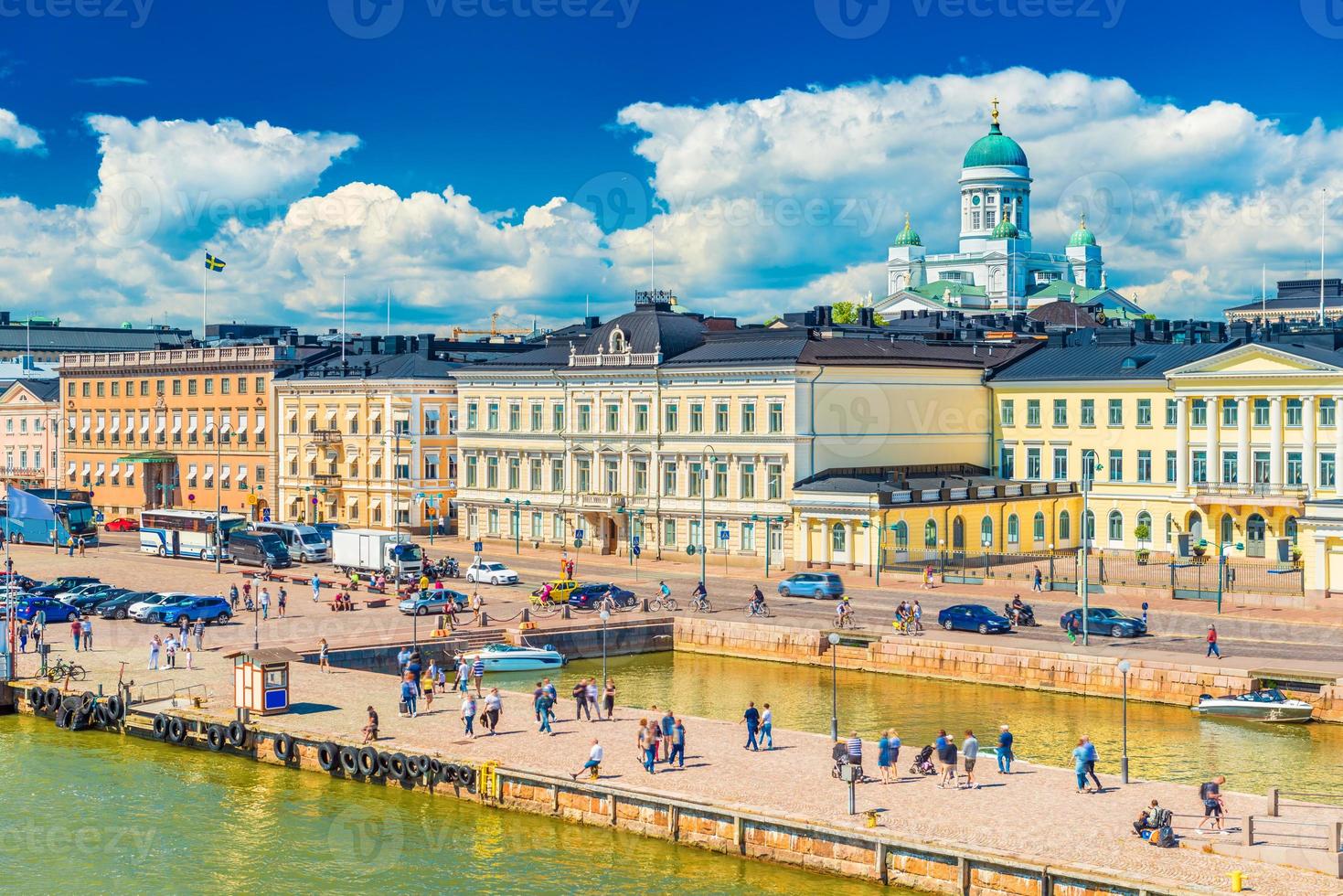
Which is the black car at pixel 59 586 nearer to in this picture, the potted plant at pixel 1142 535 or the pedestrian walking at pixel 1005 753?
the pedestrian walking at pixel 1005 753

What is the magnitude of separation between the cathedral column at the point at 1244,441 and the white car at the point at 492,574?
129ft

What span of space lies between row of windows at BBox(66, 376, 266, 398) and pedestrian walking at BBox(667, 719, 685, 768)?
83.5 metres

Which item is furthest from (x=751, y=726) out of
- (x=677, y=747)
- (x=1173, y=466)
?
(x=1173, y=466)

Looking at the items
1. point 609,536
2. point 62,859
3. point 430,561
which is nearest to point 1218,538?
point 609,536

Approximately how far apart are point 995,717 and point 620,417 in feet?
148

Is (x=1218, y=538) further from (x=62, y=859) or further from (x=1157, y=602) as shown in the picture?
(x=62, y=859)

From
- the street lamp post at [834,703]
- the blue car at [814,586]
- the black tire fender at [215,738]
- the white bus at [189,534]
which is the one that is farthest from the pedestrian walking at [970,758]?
the white bus at [189,534]

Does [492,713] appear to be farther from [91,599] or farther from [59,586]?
[59,586]

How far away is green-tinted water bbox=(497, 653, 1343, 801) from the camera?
49.2 m

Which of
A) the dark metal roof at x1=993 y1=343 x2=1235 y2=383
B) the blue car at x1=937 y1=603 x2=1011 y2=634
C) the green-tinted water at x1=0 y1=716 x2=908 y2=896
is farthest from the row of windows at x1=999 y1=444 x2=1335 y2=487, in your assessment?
the green-tinted water at x1=0 y1=716 x2=908 y2=896

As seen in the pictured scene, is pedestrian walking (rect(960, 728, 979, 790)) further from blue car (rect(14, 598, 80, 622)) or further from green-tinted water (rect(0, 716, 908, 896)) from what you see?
blue car (rect(14, 598, 80, 622))

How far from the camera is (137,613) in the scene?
73.4 meters

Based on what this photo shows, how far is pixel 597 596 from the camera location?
76.0 meters

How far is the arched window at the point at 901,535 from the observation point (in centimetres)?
8650
